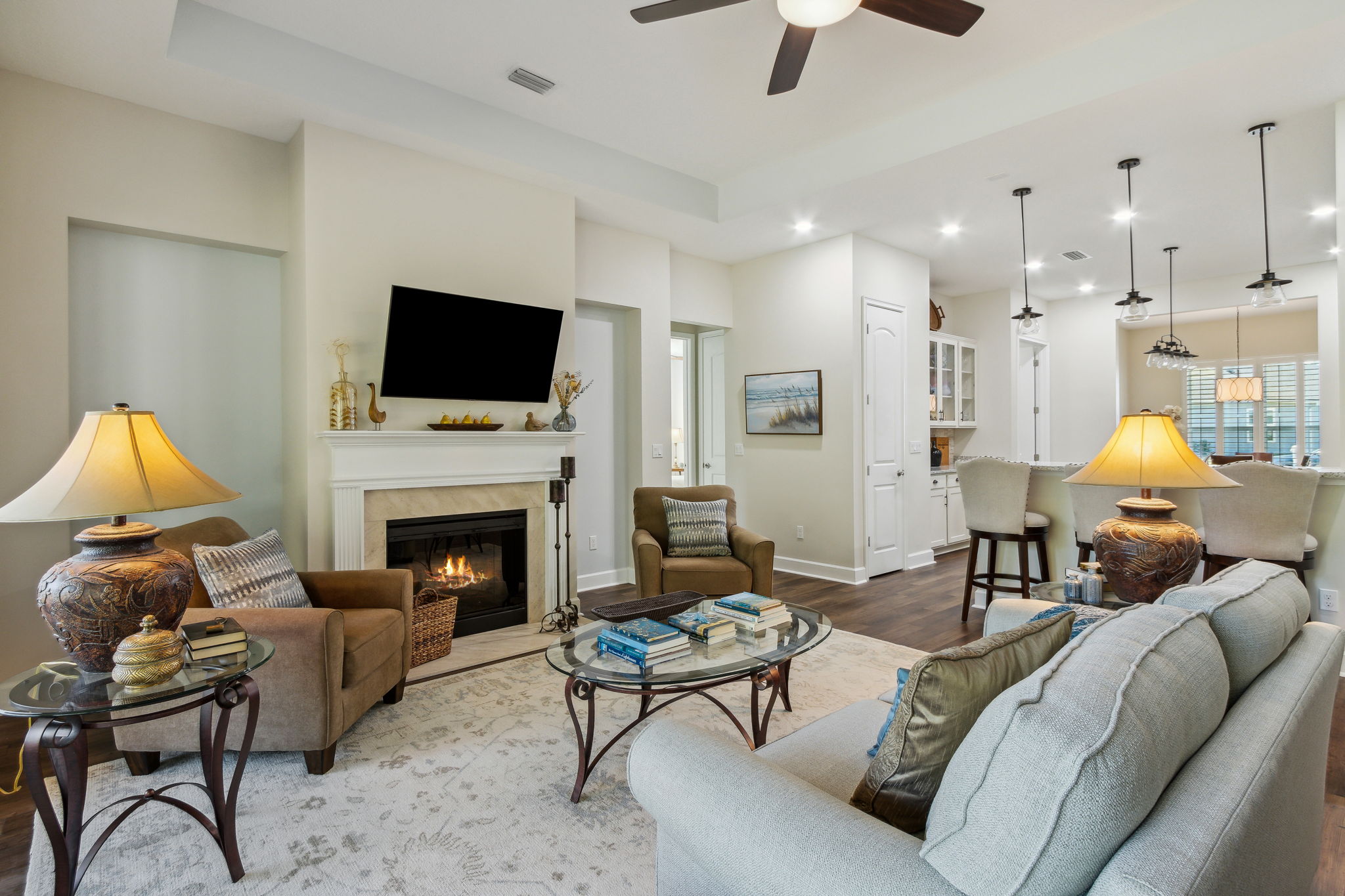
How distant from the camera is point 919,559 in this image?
19.4ft

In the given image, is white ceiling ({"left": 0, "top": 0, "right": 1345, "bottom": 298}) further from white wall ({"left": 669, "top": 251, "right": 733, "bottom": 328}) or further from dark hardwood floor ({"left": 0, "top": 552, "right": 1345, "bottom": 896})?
dark hardwood floor ({"left": 0, "top": 552, "right": 1345, "bottom": 896})

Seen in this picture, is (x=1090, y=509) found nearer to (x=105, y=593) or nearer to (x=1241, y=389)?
(x=105, y=593)

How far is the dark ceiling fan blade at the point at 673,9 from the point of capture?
2.39 meters

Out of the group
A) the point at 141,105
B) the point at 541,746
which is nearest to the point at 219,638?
the point at 541,746

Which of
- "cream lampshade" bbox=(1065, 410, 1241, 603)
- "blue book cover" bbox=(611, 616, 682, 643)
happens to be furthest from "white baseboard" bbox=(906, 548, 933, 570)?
"blue book cover" bbox=(611, 616, 682, 643)

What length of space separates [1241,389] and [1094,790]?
953 centimetres

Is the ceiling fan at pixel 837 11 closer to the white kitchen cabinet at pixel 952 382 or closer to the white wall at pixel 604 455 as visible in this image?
the white wall at pixel 604 455

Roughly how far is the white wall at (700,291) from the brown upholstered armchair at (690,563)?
2.02 meters

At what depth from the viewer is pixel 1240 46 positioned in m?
2.77

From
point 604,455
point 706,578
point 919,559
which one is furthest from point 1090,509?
point 604,455

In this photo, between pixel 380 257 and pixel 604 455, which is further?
pixel 604 455

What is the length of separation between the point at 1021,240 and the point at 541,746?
528 cm

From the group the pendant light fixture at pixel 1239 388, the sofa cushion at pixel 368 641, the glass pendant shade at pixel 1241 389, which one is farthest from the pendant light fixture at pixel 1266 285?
the glass pendant shade at pixel 1241 389

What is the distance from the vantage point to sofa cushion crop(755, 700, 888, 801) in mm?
1434
